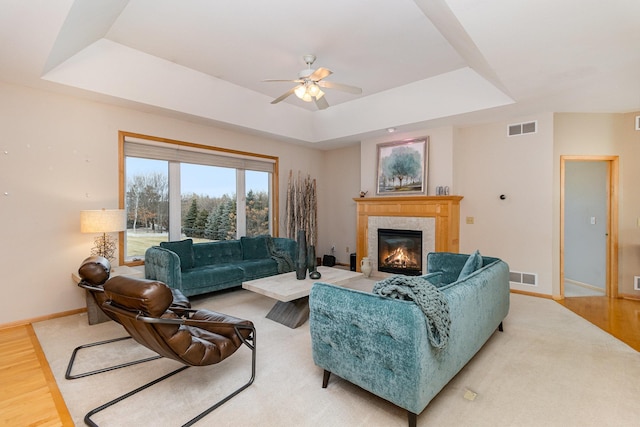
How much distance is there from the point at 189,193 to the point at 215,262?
1.27 metres

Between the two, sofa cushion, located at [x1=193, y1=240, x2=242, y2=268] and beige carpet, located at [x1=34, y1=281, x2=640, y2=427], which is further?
sofa cushion, located at [x1=193, y1=240, x2=242, y2=268]

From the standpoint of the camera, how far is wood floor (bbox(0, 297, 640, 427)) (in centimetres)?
198

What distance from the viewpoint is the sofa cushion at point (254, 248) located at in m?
5.33

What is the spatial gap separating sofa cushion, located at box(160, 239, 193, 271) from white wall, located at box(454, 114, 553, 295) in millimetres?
4582

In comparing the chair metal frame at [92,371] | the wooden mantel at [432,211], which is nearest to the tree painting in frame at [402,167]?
the wooden mantel at [432,211]

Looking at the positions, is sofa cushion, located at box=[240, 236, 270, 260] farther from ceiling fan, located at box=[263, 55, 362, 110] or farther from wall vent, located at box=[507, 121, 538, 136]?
wall vent, located at box=[507, 121, 538, 136]

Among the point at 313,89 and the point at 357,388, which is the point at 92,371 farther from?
the point at 313,89

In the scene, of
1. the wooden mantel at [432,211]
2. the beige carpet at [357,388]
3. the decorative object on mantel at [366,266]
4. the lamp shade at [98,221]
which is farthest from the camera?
the decorative object on mantel at [366,266]

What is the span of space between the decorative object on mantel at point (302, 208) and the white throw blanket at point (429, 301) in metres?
4.56

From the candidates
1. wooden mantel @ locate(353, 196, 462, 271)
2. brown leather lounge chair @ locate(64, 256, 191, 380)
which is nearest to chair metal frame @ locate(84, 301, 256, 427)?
brown leather lounge chair @ locate(64, 256, 191, 380)

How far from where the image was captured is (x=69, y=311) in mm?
3854

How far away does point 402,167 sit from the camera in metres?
5.82

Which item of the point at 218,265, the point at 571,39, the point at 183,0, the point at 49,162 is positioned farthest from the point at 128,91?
the point at 571,39

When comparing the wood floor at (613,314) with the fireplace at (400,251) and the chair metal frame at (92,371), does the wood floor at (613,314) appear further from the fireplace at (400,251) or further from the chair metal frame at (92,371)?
the chair metal frame at (92,371)
